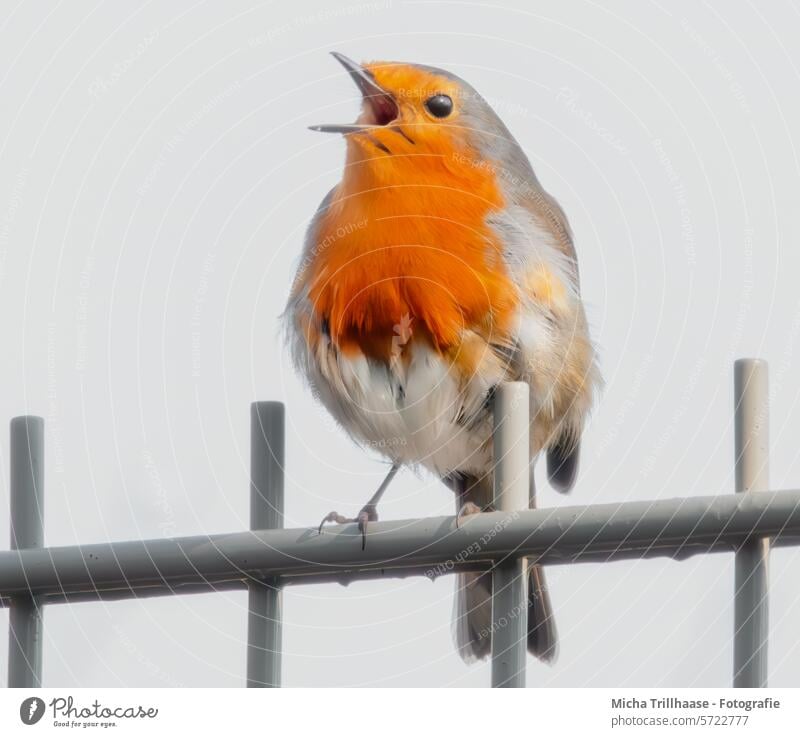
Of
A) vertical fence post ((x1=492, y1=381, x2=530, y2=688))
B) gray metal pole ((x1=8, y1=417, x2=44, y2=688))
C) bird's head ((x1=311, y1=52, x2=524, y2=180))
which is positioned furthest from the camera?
bird's head ((x1=311, y1=52, x2=524, y2=180))

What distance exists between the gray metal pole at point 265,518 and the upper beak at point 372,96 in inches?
84.1

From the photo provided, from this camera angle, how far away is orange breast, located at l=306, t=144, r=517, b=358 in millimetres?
4562

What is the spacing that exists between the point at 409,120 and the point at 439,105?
15cm

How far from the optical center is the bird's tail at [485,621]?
459 cm

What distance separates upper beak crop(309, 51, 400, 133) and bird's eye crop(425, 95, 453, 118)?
5.3 inches

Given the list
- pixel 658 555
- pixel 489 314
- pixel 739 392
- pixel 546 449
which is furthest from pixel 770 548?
pixel 546 449

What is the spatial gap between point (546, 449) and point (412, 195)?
1.23 metres

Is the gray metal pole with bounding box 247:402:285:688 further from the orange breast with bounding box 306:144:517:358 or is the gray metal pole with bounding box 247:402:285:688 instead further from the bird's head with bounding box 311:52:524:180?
the bird's head with bounding box 311:52:524:180

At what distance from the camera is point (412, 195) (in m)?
4.75

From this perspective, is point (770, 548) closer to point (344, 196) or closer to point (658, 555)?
point (658, 555)

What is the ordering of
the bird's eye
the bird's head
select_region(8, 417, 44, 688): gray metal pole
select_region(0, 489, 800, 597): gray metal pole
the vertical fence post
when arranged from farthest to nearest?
1. the bird's eye
2. the bird's head
3. select_region(8, 417, 44, 688): gray metal pole
4. the vertical fence post
5. select_region(0, 489, 800, 597): gray metal pole

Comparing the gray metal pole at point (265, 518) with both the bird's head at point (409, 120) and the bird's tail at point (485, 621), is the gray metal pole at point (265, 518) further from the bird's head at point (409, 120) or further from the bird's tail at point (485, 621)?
the bird's head at point (409, 120)

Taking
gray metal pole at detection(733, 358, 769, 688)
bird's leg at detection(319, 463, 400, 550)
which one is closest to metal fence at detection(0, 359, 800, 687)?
gray metal pole at detection(733, 358, 769, 688)

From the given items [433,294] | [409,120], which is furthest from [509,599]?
[409,120]
